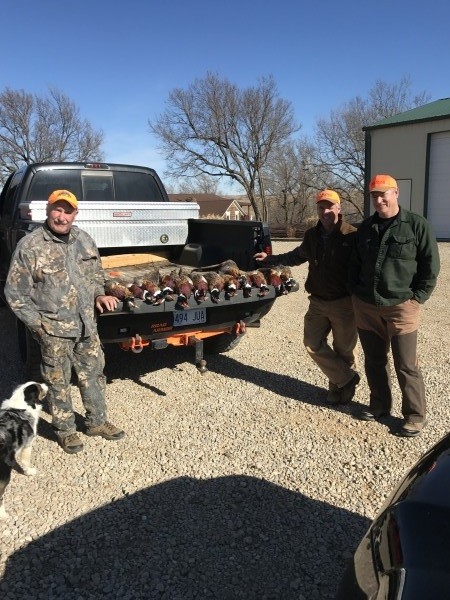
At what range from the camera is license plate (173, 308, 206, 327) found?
4.69 m

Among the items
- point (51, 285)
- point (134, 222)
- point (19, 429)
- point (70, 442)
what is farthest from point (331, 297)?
point (19, 429)

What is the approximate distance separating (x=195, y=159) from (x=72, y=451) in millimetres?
41906

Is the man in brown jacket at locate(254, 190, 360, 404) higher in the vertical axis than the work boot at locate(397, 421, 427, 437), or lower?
higher

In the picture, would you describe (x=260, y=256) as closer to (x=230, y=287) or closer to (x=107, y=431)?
(x=230, y=287)

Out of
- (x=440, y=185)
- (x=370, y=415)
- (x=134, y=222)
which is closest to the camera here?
(x=370, y=415)

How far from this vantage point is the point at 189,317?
15.6 ft

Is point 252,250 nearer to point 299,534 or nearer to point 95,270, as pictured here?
point 95,270

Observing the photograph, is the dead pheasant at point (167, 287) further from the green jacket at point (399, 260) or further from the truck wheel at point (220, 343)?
the green jacket at point (399, 260)

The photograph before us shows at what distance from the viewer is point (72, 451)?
3.92m

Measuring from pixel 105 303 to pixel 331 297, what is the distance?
6.32ft

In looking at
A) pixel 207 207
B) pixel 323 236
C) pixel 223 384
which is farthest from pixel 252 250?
pixel 207 207

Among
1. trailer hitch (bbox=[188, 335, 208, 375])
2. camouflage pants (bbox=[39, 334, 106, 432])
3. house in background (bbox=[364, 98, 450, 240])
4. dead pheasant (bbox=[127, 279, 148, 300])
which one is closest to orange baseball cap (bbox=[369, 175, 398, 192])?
dead pheasant (bbox=[127, 279, 148, 300])

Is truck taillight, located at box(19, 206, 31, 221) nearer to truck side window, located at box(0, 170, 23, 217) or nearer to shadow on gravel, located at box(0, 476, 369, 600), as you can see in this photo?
truck side window, located at box(0, 170, 23, 217)

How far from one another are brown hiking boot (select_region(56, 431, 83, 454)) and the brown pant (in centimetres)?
242
